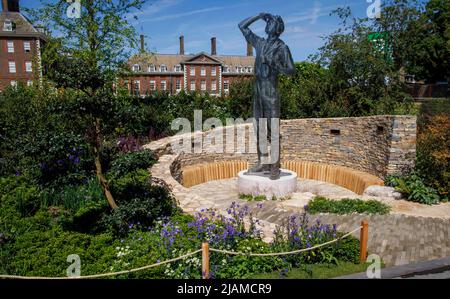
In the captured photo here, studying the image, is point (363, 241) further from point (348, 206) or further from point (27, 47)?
point (27, 47)

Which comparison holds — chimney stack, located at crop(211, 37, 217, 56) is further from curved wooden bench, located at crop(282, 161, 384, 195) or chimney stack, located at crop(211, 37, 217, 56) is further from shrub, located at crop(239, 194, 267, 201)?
shrub, located at crop(239, 194, 267, 201)

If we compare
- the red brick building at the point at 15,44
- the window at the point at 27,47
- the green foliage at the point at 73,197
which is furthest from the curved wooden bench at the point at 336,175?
the window at the point at 27,47

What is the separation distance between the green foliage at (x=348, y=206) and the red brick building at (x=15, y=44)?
3807cm

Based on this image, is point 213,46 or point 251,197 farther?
point 213,46

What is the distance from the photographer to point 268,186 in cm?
897

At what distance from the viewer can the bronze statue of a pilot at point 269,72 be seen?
8.64 metres

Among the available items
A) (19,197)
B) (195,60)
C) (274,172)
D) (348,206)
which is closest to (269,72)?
(274,172)

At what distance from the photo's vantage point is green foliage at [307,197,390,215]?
284 inches

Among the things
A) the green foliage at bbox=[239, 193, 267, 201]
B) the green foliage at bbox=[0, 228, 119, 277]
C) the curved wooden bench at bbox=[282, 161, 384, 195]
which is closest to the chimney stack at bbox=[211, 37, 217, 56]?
the curved wooden bench at bbox=[282, 161, 384, 195]

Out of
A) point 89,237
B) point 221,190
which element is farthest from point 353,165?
point 89,237

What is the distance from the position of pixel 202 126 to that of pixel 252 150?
10.2 feet

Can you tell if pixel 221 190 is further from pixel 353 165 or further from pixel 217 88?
pixel 217 88

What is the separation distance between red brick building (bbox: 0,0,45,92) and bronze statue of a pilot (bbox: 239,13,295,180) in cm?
3541

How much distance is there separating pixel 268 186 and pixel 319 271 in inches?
177
